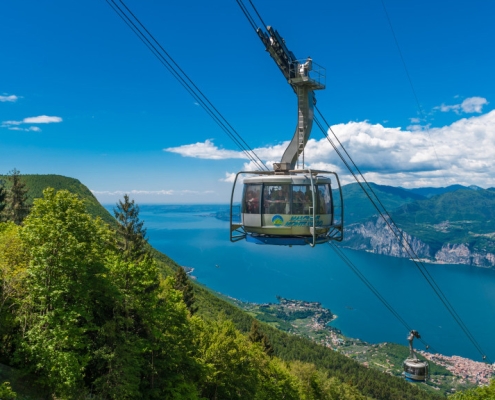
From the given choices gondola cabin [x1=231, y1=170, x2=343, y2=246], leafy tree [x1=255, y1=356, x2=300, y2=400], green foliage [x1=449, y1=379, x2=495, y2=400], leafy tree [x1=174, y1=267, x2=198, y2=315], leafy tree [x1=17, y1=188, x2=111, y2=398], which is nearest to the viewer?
gondola cabin [x1=231, y1=170, x2=343, y2=246]

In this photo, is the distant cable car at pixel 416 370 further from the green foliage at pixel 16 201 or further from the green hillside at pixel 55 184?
the green hillside at pixel 55 184

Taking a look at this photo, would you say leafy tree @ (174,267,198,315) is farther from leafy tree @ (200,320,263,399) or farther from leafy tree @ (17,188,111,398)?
leafy tree @ (17,188,111,398)

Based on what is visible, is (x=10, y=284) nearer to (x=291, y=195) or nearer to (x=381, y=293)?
(x=291, y=195)

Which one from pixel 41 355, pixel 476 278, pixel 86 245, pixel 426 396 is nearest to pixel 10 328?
pixel 41 355

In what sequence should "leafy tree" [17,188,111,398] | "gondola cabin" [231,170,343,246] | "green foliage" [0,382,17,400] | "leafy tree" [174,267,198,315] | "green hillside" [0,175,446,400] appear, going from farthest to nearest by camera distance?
"green hillside" [0,175,446,400]
"leafy tree" [174,267,198,315]
"leafy tree" [17,188,111,398]
"gondola cabin" [231,170,343,246]
"green foliage" [0,382,17,400]

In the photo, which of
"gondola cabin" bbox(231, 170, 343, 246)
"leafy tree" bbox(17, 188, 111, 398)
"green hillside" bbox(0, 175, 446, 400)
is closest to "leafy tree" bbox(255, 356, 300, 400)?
"leafy tree" bbox(17, 188, 111, 398)

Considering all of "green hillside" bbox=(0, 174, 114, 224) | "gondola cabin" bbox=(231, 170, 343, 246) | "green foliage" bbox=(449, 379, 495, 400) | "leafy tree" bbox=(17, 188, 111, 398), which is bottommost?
"green foliage" bbox=(449, 379, 495, 400)

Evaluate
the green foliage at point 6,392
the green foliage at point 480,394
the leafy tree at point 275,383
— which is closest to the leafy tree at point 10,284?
the green foliage at point 6,392

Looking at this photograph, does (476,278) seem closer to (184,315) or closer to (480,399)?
(480,399)

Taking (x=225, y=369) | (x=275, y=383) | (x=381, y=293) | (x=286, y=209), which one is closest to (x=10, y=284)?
(x=286, y=209)
